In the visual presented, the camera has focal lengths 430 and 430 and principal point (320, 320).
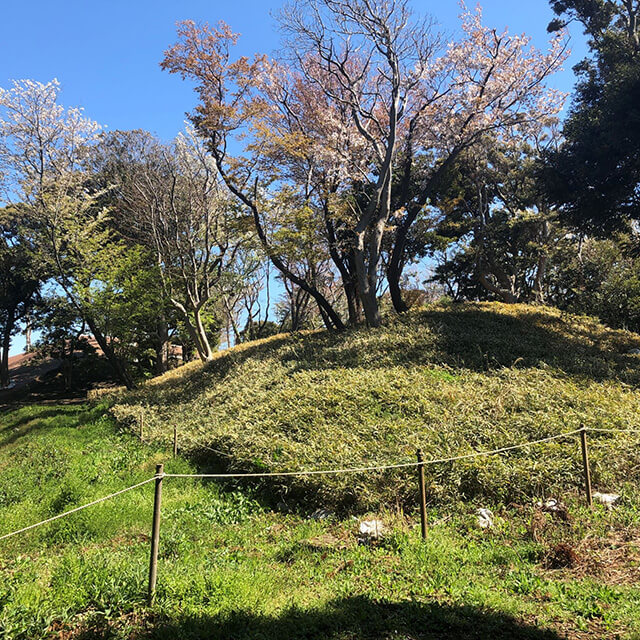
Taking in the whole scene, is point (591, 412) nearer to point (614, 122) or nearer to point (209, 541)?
point (209, 541)

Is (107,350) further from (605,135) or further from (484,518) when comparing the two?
(605,135)

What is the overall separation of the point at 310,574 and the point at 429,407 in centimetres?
390

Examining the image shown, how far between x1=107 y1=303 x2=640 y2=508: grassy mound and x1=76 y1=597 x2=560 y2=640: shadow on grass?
6.85ft

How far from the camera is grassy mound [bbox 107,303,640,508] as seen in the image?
17.6ft

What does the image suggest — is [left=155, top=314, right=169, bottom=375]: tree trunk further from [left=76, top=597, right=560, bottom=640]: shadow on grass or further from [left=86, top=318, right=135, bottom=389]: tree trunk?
[left=76, top=597, right=560, bottom=640]: shadow on grass

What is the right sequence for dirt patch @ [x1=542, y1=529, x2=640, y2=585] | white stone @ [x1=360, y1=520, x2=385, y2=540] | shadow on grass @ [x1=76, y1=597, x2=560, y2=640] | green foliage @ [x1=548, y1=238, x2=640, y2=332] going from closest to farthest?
shadow on grass @ [x1=76, y1=597, x2=560, y2=640] → dirt patch @ [x1=542, y1=529, x2=640, y2=585] → white stone @ [x1=360, y1=520, x2=385, y2=540] → green foliage @ [x1=548, y1=238, x2=640, y2=332]

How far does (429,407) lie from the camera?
7.17 meters

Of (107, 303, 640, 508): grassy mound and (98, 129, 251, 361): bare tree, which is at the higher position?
(98, 129, 251, 361): bare tree

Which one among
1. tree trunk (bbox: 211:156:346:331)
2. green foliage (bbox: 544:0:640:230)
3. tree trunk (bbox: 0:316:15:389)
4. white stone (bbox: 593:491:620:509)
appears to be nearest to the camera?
white stone (bbox: 593:491:620:509)

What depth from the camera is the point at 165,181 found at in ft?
62.8

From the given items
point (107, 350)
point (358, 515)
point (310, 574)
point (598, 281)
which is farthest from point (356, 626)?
point (598, 281)

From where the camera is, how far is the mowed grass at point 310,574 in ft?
9.80

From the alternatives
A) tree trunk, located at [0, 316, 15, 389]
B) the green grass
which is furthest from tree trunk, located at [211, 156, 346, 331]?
tree trunk, located at [0, 316, 15, 389]

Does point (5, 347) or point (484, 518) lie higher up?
point (5, 347)
